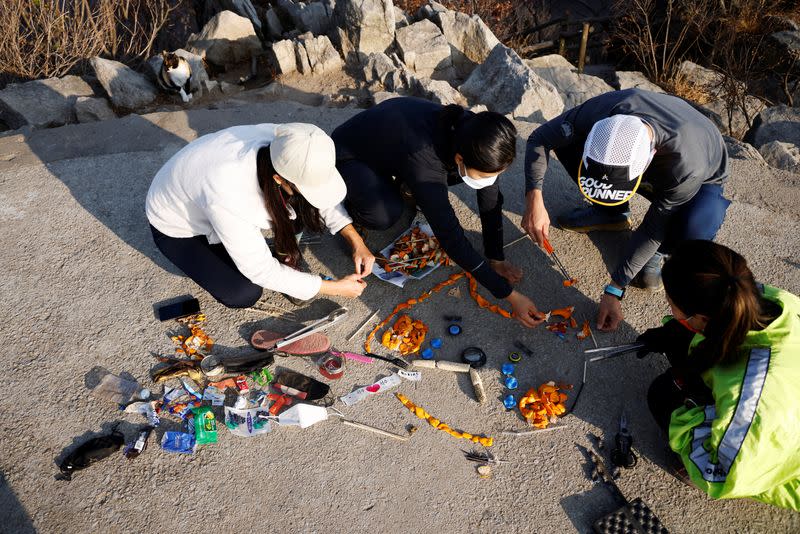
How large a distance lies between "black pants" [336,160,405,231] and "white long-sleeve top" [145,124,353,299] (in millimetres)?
705

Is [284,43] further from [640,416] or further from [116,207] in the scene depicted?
[640,416]

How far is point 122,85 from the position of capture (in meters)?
6.59

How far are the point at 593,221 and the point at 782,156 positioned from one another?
9.05ft

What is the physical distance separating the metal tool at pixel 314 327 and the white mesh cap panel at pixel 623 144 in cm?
200

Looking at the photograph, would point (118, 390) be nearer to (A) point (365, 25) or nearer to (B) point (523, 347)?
(B) point (523, 347)

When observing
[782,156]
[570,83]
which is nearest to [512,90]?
[570,83]

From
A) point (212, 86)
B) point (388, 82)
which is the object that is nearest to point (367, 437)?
point (388, 82)

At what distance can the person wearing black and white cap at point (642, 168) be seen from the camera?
303 cm

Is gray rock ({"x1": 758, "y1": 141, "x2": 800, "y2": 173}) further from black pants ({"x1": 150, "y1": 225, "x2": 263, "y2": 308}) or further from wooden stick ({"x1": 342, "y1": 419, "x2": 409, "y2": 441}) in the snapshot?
black pants ({"x1": 150, "y1": 225, "x2": 263, "y2": 308})

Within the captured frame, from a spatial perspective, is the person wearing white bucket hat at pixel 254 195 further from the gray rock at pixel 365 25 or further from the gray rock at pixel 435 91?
the gray rock at pixel 365 25

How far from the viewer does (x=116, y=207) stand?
4.73m

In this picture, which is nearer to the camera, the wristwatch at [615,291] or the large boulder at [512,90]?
the wristwatch at [615,291]

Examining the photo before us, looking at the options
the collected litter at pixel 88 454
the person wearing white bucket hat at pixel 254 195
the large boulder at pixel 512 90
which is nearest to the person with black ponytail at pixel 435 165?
the person wearing white bucket hat at pixel 254 195

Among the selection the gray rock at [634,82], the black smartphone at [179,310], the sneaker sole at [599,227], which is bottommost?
the gray rock at [634,82]
